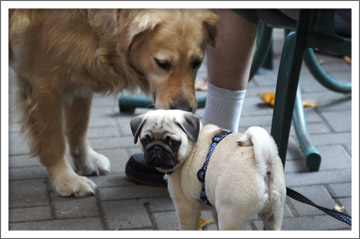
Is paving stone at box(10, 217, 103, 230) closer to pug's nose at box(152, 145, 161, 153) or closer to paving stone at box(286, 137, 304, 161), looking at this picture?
pug's nose at box(152, 145, 161, 153)

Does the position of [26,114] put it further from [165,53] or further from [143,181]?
[165,53]

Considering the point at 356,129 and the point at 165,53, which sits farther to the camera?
the point at 165,53

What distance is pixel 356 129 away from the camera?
2088 mm

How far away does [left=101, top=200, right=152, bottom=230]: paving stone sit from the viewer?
2.82m

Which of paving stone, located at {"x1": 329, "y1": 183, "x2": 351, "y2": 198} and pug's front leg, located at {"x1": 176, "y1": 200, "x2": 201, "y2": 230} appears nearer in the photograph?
pug's front leg, located at {"x1": 176, "y1": 200, "x2": 201, "y2": 230}

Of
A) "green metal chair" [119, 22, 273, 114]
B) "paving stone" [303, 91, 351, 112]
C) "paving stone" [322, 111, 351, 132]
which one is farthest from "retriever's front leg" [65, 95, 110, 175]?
"paving stone" [303, 91, 351, 112]

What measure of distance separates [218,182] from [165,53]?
0.85m

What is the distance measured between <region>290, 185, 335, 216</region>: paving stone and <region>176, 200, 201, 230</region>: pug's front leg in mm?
993

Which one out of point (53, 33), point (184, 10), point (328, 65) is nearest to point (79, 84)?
point (53, 33)

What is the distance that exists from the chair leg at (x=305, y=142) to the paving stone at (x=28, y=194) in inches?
58.7

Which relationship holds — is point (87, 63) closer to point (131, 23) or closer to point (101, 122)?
point (131, 23)

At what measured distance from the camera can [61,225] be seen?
2.80 metres

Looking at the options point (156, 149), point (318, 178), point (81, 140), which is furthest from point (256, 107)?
point (156, 149)

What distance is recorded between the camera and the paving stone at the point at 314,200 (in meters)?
2.92
